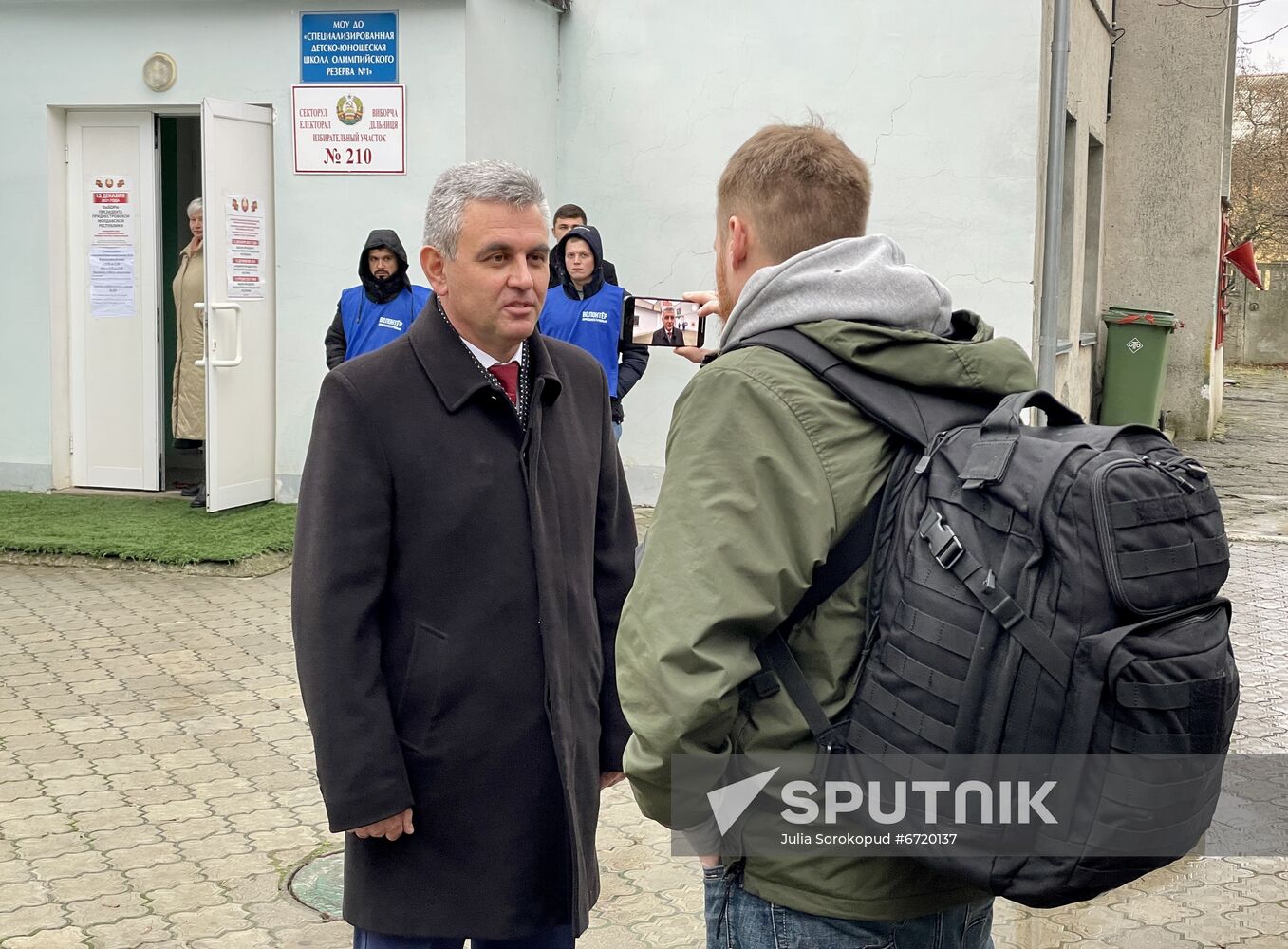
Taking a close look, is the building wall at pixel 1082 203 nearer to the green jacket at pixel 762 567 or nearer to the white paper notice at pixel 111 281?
the white paper notice at pixel 111 281

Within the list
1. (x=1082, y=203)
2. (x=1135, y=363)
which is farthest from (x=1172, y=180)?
(x=1082, y=203)

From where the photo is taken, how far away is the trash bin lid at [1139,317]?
14.8m

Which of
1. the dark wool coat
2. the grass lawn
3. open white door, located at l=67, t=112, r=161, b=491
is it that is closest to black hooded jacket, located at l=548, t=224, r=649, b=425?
the grass lawn

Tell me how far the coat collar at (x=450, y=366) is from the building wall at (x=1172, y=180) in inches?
577

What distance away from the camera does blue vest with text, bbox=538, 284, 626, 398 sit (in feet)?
27.0

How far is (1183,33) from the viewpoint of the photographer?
15844 mm

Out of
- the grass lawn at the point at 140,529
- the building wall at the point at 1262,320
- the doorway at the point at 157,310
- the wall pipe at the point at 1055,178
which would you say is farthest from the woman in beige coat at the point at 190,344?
the building wall at the point at 1262,320

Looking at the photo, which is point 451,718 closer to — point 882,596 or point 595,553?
point 595,553

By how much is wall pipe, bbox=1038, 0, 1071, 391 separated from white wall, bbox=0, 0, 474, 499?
3.92 m

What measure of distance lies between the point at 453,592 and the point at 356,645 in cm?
20

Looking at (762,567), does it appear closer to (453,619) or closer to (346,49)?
(453,619)

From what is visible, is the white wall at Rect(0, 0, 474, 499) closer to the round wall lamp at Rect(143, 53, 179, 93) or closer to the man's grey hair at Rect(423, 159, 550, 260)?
the round wall lamp at Rect(143, 53, 179, 93)

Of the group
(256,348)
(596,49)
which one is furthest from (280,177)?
(596,49)

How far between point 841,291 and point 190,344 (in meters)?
8.60
